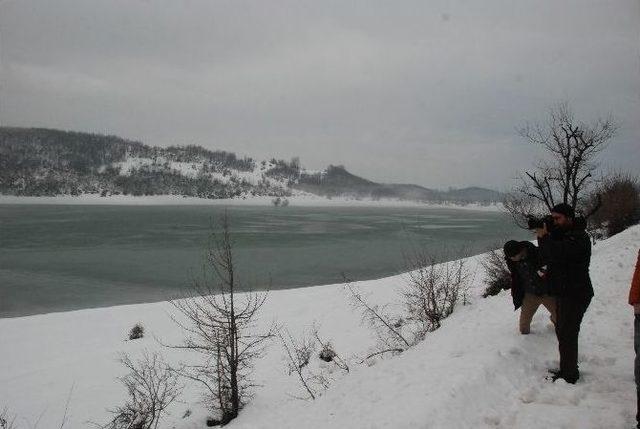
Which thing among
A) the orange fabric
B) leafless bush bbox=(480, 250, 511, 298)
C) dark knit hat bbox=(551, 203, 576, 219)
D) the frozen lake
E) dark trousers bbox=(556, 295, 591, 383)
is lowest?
the frozen lake

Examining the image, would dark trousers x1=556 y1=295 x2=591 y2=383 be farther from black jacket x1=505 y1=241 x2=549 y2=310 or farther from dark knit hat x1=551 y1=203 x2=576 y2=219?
dark knit hat x1=551 y1=203 x2=576 y2=219

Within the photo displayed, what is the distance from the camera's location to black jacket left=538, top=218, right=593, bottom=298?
4961mm

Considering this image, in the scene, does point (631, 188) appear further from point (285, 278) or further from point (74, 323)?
point (74, 323)

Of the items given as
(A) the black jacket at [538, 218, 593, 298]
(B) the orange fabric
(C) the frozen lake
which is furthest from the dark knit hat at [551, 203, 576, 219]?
(C) the frozen lake

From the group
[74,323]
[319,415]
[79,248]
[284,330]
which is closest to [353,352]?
[284,330]

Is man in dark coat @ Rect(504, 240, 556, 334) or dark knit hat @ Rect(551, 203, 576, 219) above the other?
dark knit hat @ Rect(551, 203, 576, 219)

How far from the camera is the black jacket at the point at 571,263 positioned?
496 cm

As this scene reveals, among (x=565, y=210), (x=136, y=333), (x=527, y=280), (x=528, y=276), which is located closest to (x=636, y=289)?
(x=565, y=210)

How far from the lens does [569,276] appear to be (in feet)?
16.4

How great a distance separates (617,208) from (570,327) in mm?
29414

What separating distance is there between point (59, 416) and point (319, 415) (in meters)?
10.9

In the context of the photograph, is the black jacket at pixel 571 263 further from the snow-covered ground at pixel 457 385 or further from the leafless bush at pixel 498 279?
the leafless bush at pixel 498 279

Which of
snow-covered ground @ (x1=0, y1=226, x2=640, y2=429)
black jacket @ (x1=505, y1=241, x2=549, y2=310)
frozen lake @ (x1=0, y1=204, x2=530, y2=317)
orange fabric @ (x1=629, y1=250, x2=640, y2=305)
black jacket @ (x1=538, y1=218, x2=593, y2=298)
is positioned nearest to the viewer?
orange fabric @ (x1=629, y1=250, x2=640, y2=305)

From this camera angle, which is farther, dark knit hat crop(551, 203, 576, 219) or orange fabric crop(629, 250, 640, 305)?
dark knit hat crop(551, 203, 576, 219)
